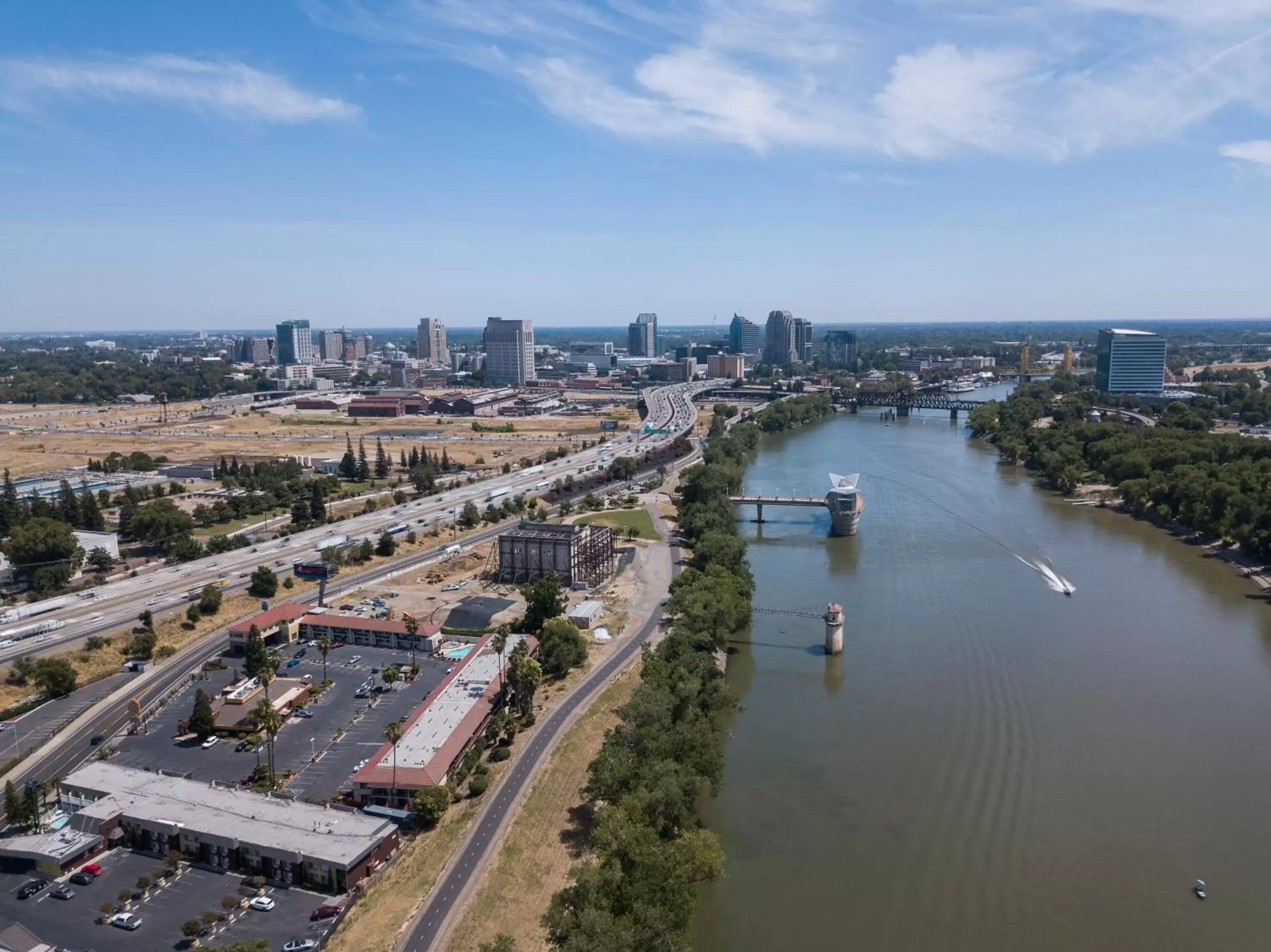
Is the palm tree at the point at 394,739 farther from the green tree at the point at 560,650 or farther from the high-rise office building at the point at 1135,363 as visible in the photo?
the high-rise office building at the point at 1135,363

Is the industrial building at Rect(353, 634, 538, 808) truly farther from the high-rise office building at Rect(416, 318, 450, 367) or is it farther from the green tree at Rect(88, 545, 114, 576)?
the high-rise office building at Rect(416, 318, 450, 367)

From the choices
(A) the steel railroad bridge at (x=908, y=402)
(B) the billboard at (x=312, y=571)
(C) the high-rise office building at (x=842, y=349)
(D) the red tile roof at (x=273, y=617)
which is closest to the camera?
(D) the red tile roof at (x=273, y=617)

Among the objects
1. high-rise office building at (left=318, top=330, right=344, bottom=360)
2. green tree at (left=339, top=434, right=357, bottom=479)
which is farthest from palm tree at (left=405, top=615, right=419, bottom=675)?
high-rise office building at (left=318, top=330, right=344, bottom=360)

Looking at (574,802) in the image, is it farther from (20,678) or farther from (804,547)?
(804,547)

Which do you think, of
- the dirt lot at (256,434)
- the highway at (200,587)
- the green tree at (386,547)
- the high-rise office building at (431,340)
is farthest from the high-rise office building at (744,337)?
the green tree at (386,547)

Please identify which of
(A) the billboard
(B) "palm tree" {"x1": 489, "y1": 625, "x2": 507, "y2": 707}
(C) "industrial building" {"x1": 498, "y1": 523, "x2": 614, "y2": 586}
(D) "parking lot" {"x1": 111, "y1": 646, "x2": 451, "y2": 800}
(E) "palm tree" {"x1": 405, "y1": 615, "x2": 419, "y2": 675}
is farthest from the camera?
(A) the billboard

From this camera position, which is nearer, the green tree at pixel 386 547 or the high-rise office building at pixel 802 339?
the green tree at pixel 386 547
